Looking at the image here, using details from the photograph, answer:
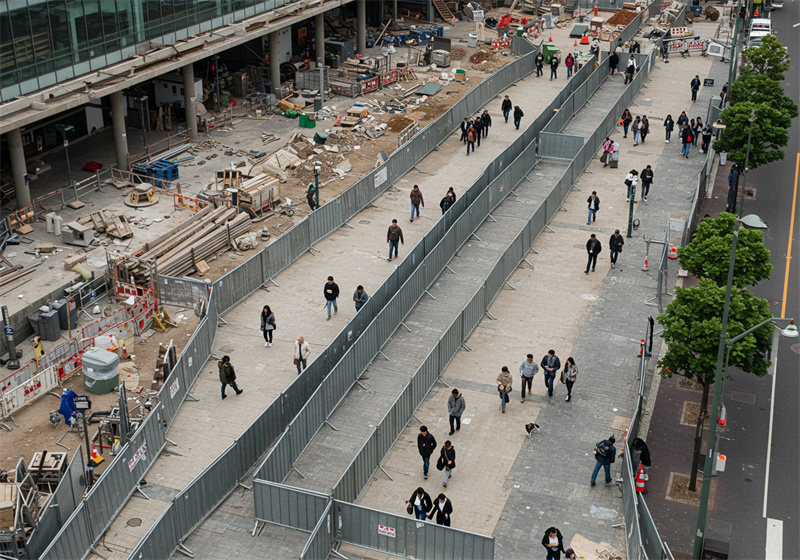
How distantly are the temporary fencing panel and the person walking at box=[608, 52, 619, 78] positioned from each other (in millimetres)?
43181

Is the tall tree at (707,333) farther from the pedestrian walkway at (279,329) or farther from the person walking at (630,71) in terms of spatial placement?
the person walking at (630,71)

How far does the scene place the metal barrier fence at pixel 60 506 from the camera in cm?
2136

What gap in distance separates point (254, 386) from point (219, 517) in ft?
19.1

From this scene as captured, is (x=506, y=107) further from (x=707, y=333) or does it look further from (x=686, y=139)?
(x=707, y=333)

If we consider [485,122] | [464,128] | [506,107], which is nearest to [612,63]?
[506,107]

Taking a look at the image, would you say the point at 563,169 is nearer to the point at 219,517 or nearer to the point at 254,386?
the point at 254,386

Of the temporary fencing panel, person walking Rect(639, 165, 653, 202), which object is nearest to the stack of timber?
the temporary fencing panel

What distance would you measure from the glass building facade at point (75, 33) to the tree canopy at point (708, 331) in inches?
956

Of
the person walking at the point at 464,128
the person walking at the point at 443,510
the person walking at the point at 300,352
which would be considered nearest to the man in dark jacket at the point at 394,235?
the person walking at the point at 300,352

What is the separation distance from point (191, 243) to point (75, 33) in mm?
10051

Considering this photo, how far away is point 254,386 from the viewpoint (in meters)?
28.5

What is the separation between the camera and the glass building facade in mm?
36250

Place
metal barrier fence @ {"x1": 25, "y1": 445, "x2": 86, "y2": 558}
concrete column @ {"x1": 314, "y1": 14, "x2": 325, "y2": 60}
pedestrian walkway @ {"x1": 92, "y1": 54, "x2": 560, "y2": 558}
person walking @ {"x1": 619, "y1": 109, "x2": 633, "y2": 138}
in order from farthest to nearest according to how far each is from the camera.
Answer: concrete column @ {"x1": 314, "y1": 14, "x2": 325, "y2": 60}, person walking @ {"x1": 619, "y1": 109, "x2": 633, "y2": 138}, pedestrian walkway @ {"x1": 92, "y1": 54, "x2": 560, "y2": 558}, metal barrier fence @ {"x1": 25, "y1": 445, "x2": 86, "y2": 558}

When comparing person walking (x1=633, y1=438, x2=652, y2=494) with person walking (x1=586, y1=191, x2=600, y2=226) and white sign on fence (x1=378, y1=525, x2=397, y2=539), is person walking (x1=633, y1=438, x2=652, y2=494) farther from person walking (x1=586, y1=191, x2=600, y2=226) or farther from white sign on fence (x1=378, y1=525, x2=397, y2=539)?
person walking (x1=586, y1=191, x2=600, y2=226)
